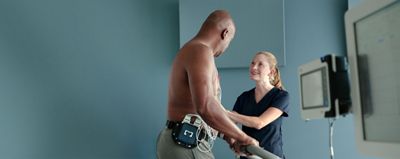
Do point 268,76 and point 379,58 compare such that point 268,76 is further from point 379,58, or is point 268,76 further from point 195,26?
point 379,58

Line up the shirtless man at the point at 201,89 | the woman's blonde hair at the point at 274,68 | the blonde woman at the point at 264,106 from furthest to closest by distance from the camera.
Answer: the woman's blonde hair at the point at 274,68 → the blonde woman at the point at 264,106 → the shirtless man at the point at 201,89

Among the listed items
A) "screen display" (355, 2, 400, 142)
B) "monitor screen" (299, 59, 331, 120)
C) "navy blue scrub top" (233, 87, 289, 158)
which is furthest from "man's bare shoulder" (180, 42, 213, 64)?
"screen display" (355, 2, 400, 142)

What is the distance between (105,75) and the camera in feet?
9.09

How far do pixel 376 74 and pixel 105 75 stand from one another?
7.35ft

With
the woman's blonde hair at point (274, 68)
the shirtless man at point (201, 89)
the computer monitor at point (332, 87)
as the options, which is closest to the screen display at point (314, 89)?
the computer monitor at point (332, 87)

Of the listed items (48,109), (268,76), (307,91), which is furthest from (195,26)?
(307,91)

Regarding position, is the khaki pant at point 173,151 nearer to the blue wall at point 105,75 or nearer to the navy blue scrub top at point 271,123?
the navy blue scrub top at point 271,123

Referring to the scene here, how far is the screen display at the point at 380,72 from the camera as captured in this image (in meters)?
0.68

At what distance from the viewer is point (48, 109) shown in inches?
106

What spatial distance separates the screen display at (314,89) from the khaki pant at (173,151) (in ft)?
3.33

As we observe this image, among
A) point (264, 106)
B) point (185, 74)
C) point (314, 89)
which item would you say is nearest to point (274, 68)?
point (264, 106)

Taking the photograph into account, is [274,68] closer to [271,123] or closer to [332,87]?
[271,123]

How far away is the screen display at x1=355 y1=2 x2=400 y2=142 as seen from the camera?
2.22 feet

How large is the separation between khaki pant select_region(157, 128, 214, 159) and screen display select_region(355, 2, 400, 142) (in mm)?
1159
